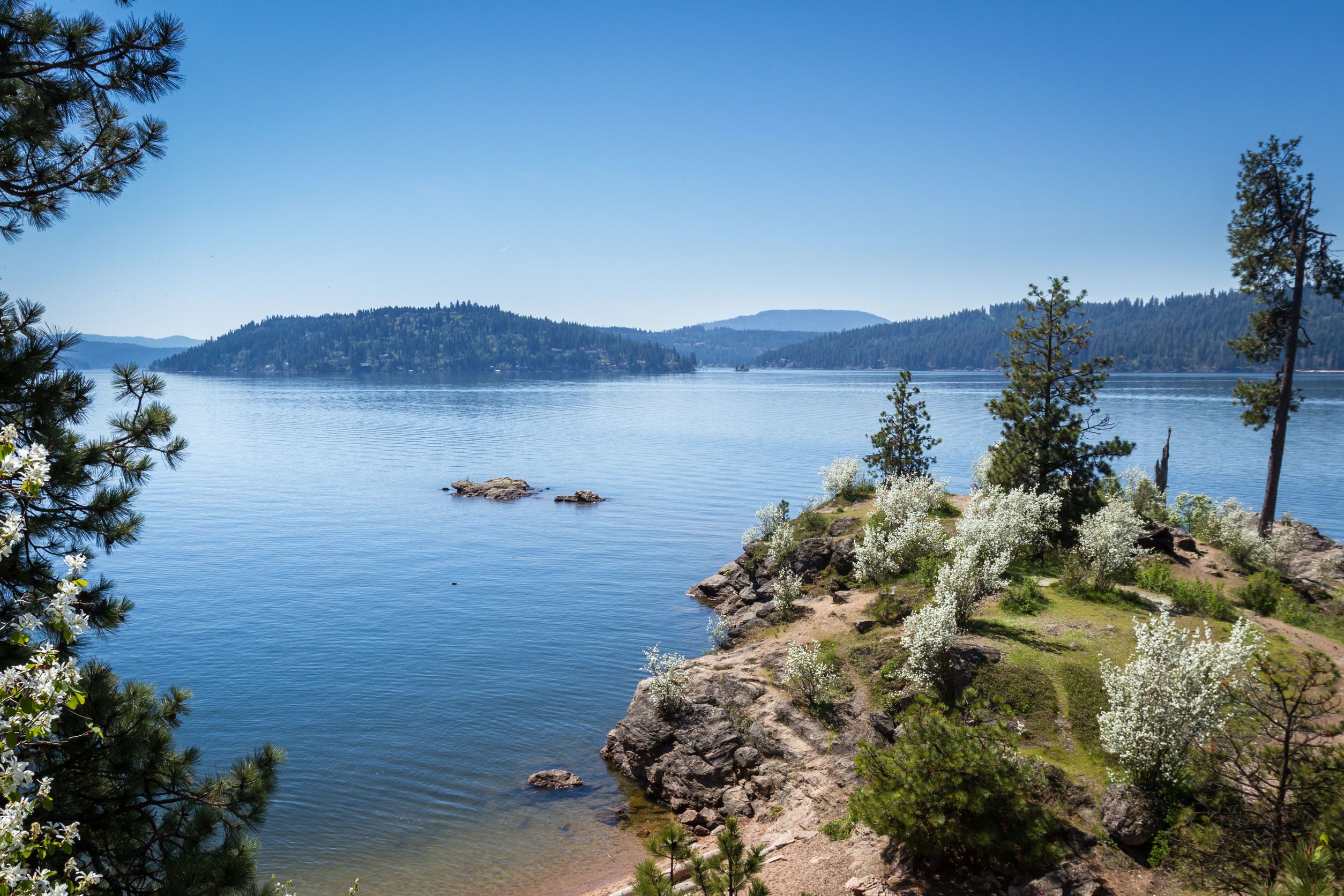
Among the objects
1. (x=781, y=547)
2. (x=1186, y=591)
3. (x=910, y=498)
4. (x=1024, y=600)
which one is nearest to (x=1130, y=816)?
(x=1024, y=600)

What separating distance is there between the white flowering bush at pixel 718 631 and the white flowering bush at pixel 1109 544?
37.0ft

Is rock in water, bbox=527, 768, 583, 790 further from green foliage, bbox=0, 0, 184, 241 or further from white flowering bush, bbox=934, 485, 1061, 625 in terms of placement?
green foliage, bbox=0, 0, 184, 241

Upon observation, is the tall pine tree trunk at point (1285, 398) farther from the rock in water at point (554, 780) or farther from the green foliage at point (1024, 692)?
the rock in water at point (554, 780)

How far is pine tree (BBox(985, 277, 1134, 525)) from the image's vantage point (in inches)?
1026

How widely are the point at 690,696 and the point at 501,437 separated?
74793 mm

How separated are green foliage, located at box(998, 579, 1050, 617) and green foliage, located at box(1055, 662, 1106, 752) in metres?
3.39

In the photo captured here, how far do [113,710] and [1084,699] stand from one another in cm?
1573

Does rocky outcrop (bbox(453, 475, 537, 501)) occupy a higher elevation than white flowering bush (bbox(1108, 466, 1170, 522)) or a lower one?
lower

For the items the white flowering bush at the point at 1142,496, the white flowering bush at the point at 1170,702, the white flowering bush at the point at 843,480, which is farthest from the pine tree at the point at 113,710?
the white flowering bush at the point at 843,480

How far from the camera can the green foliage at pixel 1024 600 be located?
19500 millimetres

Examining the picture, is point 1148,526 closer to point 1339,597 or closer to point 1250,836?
point 1339,597

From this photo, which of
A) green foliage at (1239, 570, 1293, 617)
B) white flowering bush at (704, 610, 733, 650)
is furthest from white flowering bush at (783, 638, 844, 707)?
green foliage at (1239, 570, 1293, 617)

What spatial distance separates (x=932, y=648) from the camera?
1584 centimetres

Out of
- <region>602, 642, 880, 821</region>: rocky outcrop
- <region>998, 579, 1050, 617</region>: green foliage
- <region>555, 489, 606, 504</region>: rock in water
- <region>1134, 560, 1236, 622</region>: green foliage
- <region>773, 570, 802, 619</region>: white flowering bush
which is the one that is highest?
<region>998, 579, 1050, 617</region>: green foliage
